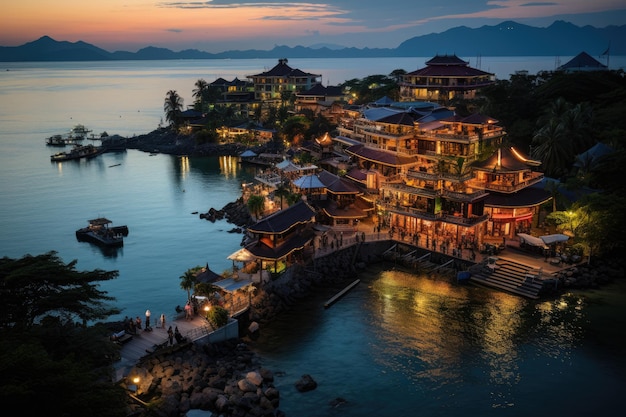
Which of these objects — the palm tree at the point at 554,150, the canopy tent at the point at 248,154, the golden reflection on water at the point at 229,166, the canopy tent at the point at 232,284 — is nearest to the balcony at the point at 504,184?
the palm tree at the point at 554,150

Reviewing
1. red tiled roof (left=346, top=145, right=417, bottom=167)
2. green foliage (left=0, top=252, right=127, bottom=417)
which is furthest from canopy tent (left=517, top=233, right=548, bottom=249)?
green foliage (left=0, top=252, right=127, bottom=417)

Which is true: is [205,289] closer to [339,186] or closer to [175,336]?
[175,336]

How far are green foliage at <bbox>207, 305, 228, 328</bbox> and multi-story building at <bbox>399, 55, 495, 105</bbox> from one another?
198 feet

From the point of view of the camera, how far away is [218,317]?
34.6 m

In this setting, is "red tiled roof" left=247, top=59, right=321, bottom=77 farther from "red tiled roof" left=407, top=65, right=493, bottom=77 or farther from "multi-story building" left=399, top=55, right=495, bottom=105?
"red tiled roof" left=407, top=65, right=493, bottom=77

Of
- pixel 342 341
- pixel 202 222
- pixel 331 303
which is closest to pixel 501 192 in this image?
pixel 331 303

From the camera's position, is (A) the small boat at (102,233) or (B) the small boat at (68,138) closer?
(A) the small boat at (102,233)

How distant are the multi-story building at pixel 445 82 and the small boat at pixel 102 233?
52.2 metres

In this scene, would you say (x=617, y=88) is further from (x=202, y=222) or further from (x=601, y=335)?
(x=202, y=222)

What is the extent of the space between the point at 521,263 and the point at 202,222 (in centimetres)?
3815

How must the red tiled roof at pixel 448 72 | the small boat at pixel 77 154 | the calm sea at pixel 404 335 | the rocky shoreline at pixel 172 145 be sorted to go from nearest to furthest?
the calm sea at pixel 404 335 < the red tiled roof at pixel 448 72 < the small boat at pixel 77 154 < the rocky shoreline at pixel 172 145

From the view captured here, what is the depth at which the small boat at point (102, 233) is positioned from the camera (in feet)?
192

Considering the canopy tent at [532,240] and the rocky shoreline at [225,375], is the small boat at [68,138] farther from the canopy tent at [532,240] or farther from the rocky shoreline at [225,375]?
the canopy tent at [532,240]

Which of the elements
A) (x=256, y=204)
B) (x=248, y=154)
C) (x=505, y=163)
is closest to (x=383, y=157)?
(x=505, y=163)
